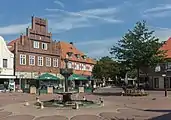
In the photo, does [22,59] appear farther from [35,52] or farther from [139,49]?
[139,49]

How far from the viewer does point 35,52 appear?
2315 inches

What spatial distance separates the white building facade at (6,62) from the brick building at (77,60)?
48.9 ft

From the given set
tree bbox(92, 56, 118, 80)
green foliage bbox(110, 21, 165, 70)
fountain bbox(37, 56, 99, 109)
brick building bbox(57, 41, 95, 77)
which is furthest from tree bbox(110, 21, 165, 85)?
tree bbox(92, 56, 118, 80)

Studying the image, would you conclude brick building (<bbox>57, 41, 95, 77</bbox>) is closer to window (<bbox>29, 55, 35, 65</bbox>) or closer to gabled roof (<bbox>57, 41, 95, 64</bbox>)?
gabled roof (<bbox>57, 41, 95, 64</bbox>)

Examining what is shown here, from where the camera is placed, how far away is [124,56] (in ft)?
130

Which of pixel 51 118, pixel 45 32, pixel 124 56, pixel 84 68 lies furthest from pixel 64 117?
pixel 84 68

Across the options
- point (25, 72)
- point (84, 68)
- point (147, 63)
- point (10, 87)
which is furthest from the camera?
point (84, 68)

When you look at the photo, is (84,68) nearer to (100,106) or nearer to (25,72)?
(25,72)

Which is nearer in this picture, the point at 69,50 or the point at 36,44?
the point at 36,44

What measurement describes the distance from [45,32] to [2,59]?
11.3 meters

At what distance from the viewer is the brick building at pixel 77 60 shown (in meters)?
70.1

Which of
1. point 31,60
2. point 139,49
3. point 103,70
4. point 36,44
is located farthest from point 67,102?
point 103,70

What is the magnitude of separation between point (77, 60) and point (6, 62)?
21945mm

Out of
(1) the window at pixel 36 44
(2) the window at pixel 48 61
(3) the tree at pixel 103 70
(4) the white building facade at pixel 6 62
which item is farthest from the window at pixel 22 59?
(3) the tree at pixel 103 70
